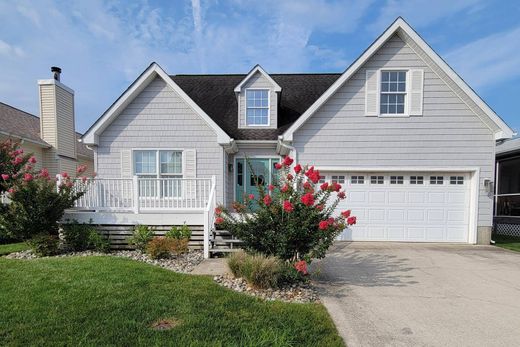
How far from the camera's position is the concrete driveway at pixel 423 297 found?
3311 mm

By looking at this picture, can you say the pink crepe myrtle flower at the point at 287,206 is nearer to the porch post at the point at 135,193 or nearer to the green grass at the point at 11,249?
the porch post at the point at 135,193

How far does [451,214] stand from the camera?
8.84 metres

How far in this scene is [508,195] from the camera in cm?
1209

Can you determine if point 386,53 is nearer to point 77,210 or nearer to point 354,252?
point 354,252

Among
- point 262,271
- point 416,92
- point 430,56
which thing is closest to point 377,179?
point 416,92

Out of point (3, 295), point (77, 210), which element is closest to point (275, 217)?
point (3, 295)

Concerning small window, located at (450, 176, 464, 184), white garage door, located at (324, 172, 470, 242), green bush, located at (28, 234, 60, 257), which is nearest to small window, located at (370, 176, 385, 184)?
white garage door, located at (324, 172, 470, 242)

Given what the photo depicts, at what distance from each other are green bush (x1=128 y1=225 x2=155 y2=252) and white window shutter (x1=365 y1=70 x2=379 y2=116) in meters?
8.04

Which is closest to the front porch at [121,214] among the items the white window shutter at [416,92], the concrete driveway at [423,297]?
the concrete driveway at [423,297]

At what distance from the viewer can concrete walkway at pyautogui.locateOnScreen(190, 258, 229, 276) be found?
5.42 metres

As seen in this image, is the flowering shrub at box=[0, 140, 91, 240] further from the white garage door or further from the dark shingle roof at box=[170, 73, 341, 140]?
the white garage door

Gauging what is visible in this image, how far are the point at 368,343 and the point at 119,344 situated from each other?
289cm

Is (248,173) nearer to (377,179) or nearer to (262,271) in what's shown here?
(377,179)

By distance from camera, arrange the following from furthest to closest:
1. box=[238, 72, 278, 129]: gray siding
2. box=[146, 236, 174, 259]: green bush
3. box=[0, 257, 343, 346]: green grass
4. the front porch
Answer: box=[238, 72, 278, 129]: gray siding
the front porch
box=[146, 236, 174, 259]: green bush
box=[0, 257, 343, 346]: green grass
